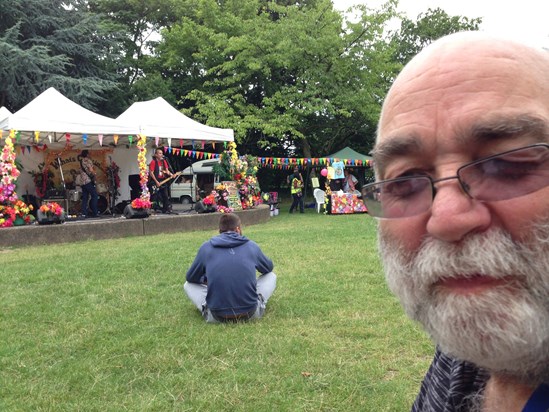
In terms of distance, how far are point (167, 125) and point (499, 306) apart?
13.2m

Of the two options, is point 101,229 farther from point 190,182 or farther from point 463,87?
point 190,182

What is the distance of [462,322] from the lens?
837mm

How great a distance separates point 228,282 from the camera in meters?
4.77

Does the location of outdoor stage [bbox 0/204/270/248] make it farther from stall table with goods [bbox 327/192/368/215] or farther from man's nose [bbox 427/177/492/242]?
man's nose [bbox 427/177/492/242]

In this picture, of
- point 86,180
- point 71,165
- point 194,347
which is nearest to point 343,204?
point 86,180

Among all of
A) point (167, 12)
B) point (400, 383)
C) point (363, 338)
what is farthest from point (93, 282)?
point (167, 12)

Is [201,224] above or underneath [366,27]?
underneath

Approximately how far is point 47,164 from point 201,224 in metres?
6.86

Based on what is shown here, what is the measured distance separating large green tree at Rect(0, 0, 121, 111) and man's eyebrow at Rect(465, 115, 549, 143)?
2129 cm

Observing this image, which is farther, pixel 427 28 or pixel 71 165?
pixel 427 28

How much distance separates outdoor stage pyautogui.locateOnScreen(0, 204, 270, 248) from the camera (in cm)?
1030

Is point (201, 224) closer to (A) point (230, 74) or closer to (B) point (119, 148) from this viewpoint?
(B) point (119, 148)

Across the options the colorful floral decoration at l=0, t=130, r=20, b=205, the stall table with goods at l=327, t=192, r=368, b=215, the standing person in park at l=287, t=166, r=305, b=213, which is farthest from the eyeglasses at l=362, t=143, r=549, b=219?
the standing person in park at l=287, t=166, r=305, b=213

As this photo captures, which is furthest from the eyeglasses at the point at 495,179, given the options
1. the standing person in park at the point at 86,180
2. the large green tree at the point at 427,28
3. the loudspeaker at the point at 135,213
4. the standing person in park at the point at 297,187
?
the large green tree at the point at 427,28
